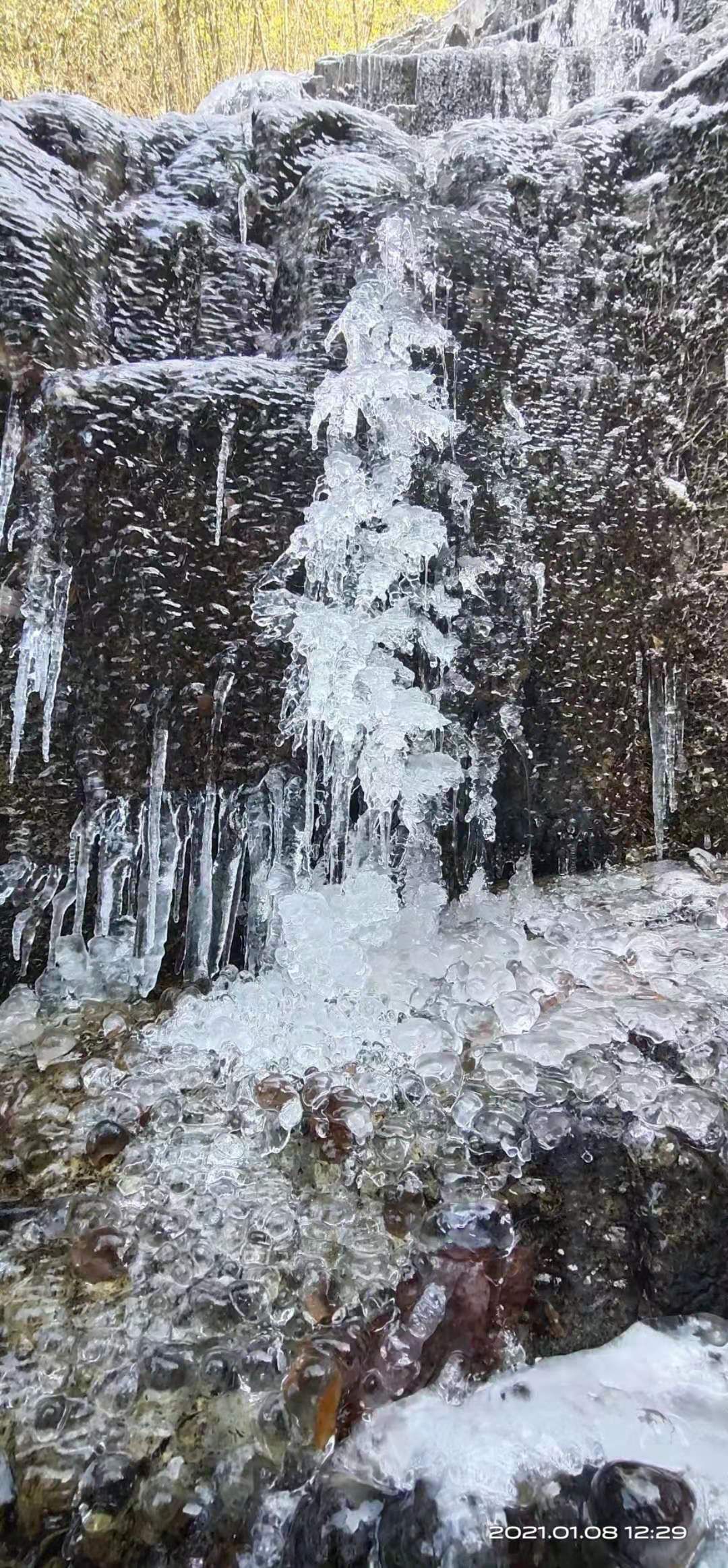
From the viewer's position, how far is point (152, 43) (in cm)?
862

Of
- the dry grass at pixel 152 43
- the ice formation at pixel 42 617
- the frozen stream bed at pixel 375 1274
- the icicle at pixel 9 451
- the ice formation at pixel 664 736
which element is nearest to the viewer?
the frozen stream bed at pixel 375 1274

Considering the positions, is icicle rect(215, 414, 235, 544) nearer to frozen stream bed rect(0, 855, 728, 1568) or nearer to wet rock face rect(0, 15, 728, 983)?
wet rock face rect(0, 15, 728, 983)

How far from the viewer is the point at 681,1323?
1984 millimetres

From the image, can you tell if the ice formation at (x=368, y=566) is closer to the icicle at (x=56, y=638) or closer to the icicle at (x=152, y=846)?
the icicle at (x=152, y=846)

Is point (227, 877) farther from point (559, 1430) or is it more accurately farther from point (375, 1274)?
point (559, 1430)

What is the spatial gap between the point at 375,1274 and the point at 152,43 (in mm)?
11883

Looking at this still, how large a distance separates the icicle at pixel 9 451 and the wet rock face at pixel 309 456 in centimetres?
1

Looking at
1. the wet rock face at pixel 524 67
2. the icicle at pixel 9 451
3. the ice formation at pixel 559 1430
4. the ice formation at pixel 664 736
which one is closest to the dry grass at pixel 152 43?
the wet rock face at pixel 524 67

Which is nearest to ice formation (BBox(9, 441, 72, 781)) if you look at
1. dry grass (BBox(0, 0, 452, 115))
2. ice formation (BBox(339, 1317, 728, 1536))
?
ice formation (BBox(339, 1317, 728, 1536))

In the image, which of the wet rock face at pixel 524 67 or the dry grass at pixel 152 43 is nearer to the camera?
the wet rock face at pixel 524 67

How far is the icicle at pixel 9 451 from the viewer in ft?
9.65

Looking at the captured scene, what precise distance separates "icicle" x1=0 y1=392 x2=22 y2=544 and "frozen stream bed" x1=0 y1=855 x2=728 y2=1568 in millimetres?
2058

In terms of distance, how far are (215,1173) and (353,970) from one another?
1038 millimetres

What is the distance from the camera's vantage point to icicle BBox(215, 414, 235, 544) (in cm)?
327
